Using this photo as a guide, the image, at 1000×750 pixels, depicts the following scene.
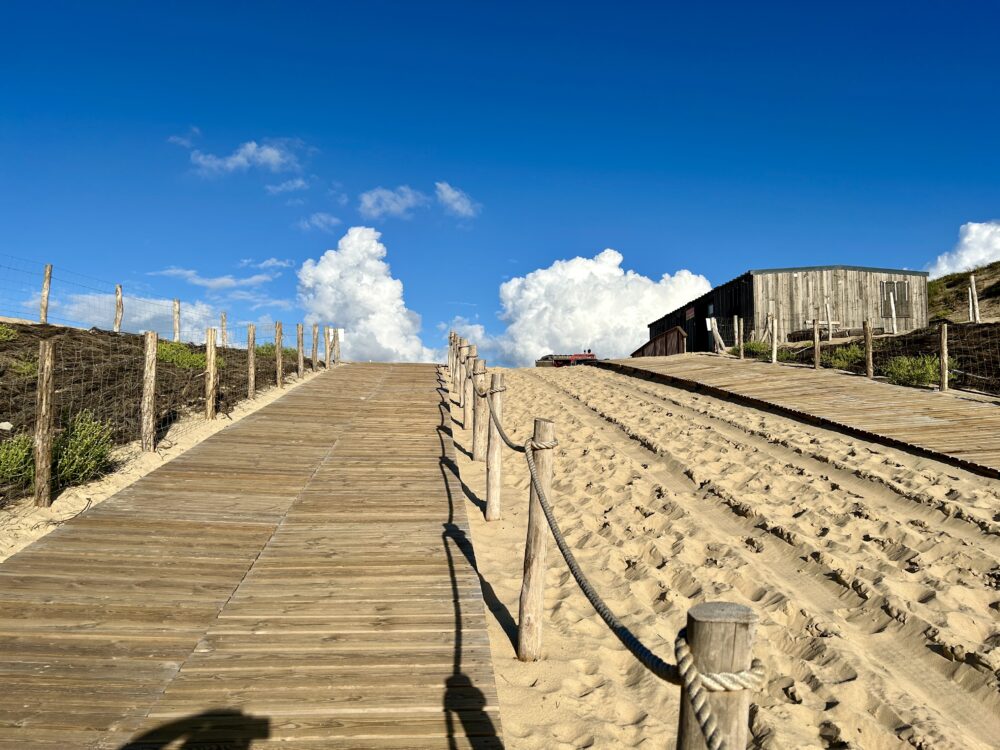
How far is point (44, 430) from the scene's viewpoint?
681cm

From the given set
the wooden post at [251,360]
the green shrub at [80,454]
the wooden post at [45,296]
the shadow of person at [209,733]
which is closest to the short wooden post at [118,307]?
the wooden post at [45,296]

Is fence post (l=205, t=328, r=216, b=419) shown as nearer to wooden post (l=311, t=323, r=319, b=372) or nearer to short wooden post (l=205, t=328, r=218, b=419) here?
short wooden post (l=205, t=328, r=218, b=419)

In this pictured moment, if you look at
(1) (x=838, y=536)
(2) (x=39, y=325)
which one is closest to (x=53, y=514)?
(1) (x=838, y=536)

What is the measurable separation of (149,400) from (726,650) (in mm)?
9361

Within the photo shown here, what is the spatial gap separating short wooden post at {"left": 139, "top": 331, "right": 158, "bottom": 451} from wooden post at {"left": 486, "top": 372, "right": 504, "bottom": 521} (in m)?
5.20

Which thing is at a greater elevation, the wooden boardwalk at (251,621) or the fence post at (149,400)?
the fence post at (149,400)

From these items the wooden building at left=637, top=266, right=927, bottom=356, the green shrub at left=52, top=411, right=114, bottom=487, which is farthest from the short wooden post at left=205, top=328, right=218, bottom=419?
the wooden building at left=637, top=266, right=927, bottom=356

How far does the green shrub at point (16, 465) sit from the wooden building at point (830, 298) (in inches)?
995

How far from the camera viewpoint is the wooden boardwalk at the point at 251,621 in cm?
324

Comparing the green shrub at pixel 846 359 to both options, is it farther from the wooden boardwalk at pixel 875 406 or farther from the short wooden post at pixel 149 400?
the short wooden post at pixel 149 400

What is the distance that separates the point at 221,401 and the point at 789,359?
674 inches

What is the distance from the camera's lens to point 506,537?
6.47 metres

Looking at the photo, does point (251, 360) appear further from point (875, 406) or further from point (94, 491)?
point (875, 406)

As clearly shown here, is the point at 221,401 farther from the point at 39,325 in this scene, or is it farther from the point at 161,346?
the point at 39,325
